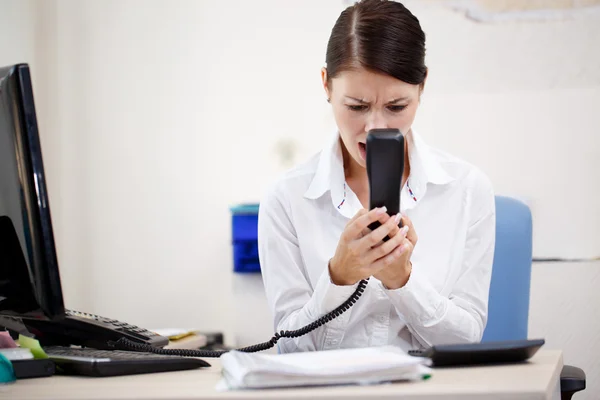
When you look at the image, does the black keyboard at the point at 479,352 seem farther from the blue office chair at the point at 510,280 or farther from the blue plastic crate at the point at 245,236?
the blue plastic crate at the point at 245,236

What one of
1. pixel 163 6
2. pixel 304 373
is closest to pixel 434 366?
pixel 304 373

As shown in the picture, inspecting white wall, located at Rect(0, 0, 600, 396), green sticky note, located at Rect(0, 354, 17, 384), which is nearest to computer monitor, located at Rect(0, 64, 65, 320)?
green sticky note, located at Rect(0, 354, 17, 384)

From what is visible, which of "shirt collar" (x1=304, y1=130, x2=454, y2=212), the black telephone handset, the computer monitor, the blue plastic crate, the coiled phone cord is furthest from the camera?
the blue plastic crate

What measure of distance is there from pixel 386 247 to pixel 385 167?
4.8 inches

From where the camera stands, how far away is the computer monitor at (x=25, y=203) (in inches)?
35.4

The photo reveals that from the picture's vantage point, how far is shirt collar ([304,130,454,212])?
149 centimetres

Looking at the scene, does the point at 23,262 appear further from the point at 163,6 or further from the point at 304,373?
the point at 163,6

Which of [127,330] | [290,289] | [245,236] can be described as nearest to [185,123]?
[245,236]

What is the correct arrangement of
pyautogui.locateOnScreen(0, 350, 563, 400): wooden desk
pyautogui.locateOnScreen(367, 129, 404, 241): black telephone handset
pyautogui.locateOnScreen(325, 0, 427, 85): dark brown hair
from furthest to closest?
pyautogui.locateOnScreen(325, 0, 427, 85): dark brown hair
pyautogui.locateOnScreen(367, 129, 404, 241): black telephone handset
pyautogui.locateOnScreen(0, 350, 563, 400): wooden desk

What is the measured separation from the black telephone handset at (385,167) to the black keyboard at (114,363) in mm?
351

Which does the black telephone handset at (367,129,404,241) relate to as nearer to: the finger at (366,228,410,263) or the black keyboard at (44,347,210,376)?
the finger at (366,228,410,263)

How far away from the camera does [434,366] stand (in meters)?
0.95

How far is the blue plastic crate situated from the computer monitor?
1656mm

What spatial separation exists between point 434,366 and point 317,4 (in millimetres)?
2102
